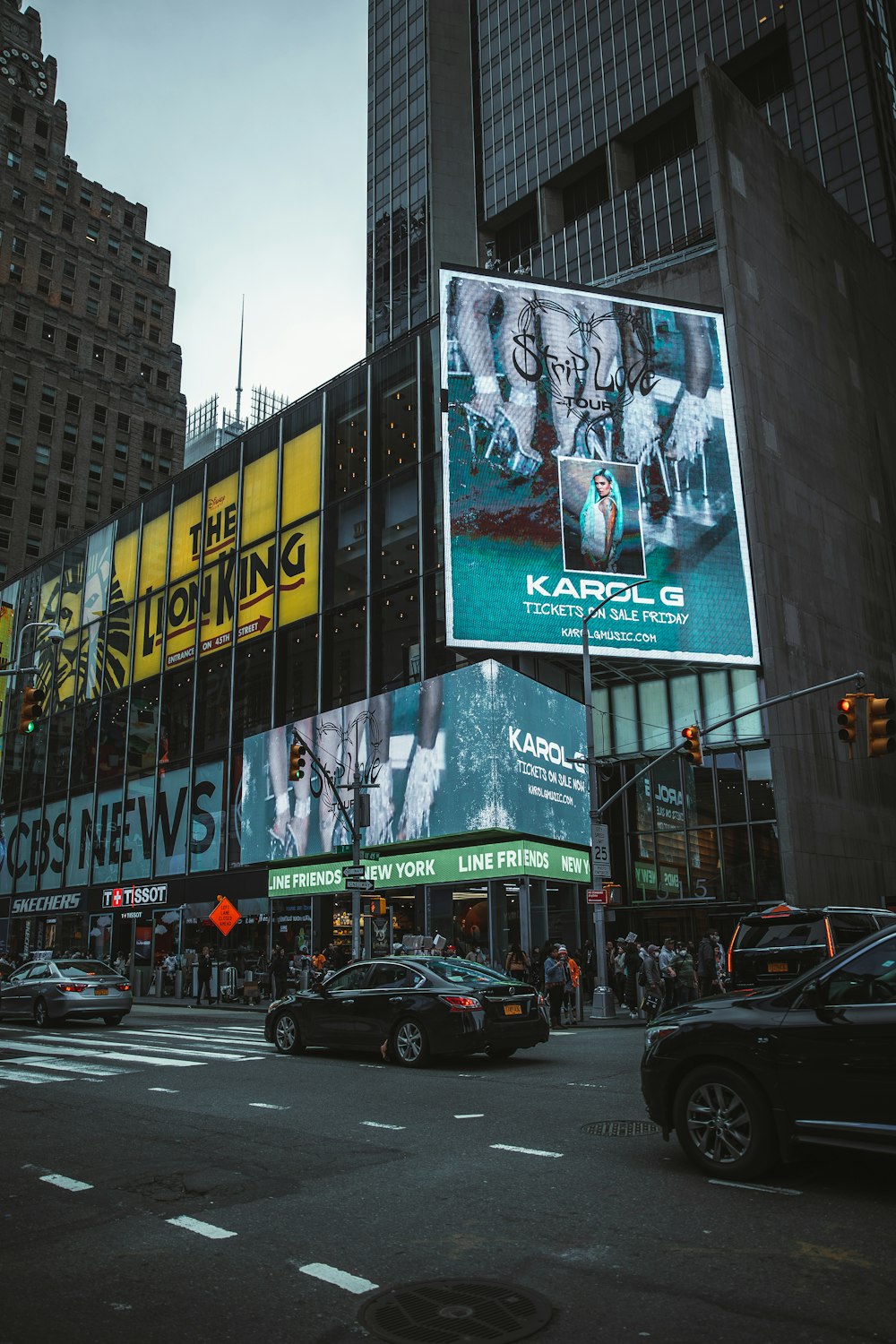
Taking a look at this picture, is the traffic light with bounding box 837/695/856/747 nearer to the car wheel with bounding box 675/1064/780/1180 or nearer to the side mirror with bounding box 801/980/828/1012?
the side mirror with bounding box 801/980/828/1012

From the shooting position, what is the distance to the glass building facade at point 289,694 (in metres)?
35.6

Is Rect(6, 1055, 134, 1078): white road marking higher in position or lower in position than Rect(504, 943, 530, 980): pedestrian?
lower

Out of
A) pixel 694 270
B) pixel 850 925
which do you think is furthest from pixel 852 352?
pixel 850 925

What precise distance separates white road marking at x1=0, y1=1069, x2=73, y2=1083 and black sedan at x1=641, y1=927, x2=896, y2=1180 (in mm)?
8686

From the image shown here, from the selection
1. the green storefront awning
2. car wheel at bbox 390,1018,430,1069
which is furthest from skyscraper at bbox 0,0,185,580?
car wheel at bbox 390,1018,430,1069

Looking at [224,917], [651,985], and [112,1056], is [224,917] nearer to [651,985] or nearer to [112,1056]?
[651,985]

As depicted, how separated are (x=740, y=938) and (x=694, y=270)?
35601 millimetres

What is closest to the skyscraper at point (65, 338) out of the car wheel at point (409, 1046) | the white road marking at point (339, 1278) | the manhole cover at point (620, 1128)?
the car wheel at point (409, 1046)

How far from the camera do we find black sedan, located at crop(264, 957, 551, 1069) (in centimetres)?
1322

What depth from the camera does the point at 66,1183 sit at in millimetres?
7145

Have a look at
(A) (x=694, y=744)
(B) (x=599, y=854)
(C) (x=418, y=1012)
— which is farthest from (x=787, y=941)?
(B) (x=599, y=854)

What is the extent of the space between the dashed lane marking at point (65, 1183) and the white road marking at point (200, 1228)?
50.3 inches

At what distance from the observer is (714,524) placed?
36.7 m

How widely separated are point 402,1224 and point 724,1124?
7.68 feet
